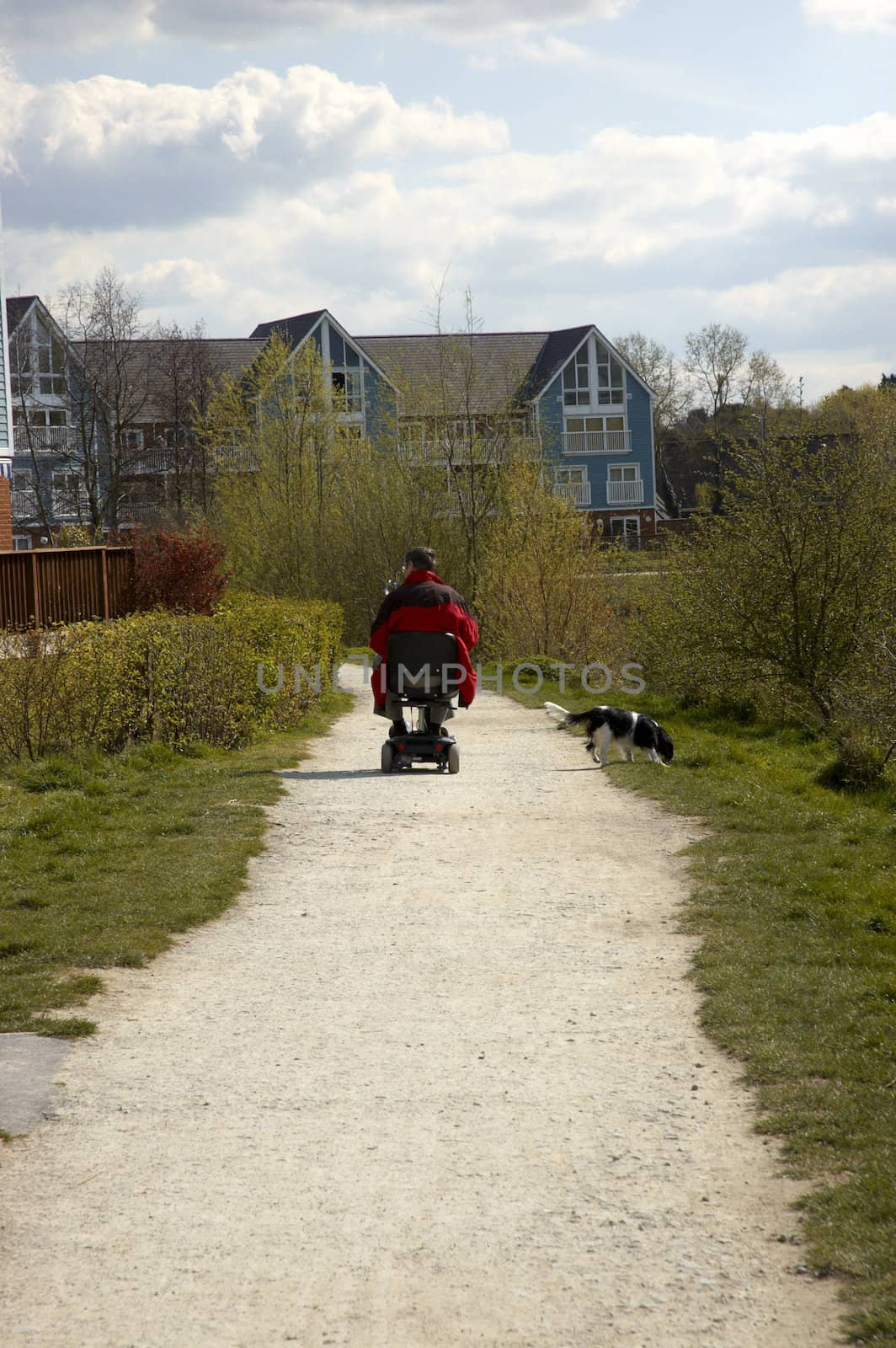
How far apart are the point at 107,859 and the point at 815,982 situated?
4.56 metres

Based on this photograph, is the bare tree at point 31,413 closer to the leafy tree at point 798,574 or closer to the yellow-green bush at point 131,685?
the leafy tree at point 798,574

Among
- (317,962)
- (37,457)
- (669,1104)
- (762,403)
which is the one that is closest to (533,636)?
(762,403)

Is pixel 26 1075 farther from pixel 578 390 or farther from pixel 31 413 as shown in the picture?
pixel 578 390

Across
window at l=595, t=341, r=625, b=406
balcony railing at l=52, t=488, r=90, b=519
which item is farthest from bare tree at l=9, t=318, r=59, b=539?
window at l=595, t=341, r=625, b=406

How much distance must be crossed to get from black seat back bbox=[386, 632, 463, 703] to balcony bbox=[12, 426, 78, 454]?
151ft

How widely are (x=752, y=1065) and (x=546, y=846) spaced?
14.6 ft

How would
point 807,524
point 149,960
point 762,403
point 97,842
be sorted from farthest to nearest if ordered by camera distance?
point 762,403 → point 807,524 → point 97,842 → point 149,960

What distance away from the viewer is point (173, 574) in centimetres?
2441

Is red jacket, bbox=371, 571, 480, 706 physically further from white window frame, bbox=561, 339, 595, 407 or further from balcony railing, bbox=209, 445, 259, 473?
white window frame, bbox=561, 339, 595, 407

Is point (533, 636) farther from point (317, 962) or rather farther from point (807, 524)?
point (317, 962)

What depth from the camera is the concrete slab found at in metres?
4.88

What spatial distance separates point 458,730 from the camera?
17.1m

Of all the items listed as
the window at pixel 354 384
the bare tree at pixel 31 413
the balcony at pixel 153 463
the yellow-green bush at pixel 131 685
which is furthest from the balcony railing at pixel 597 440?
the yellow-green bush at pixel 131 685

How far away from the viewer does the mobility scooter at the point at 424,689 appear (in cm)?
1294
